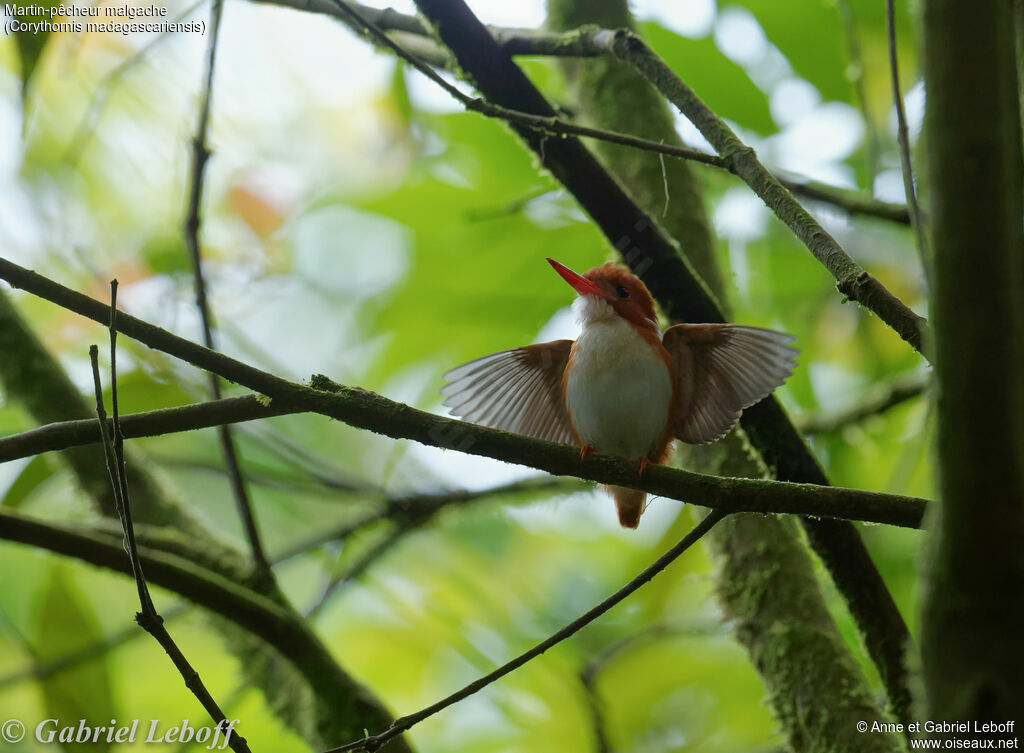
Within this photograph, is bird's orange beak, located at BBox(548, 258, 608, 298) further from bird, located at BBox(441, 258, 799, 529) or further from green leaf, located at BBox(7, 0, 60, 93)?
green leaf, located at BBox(7, 0, 60, 93)

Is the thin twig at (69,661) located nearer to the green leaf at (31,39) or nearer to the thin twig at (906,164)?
the green leaf at (31,39)

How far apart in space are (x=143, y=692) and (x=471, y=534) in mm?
1944

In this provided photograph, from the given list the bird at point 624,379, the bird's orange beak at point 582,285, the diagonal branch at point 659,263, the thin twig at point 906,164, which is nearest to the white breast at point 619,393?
the bird at point 624,379

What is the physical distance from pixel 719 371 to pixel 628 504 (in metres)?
0.62

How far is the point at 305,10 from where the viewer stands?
2430 mm

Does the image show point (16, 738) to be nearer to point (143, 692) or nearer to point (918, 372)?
point (143, 692)

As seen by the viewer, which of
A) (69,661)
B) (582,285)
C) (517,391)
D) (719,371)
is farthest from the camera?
(517,391)

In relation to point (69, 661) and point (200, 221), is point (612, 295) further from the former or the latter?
point (69, 661)

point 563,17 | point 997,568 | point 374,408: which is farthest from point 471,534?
point 997,568

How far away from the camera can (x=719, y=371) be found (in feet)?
8.40

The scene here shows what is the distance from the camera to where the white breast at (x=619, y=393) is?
2.65 m

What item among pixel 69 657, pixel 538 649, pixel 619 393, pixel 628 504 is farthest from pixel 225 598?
pixel 628 504

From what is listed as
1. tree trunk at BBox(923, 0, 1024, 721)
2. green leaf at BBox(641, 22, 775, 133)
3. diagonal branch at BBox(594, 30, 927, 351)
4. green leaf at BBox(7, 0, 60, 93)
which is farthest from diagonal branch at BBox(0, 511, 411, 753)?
green leaf at BBox(641, 22, 775, 133)

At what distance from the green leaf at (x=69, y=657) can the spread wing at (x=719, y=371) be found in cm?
194
